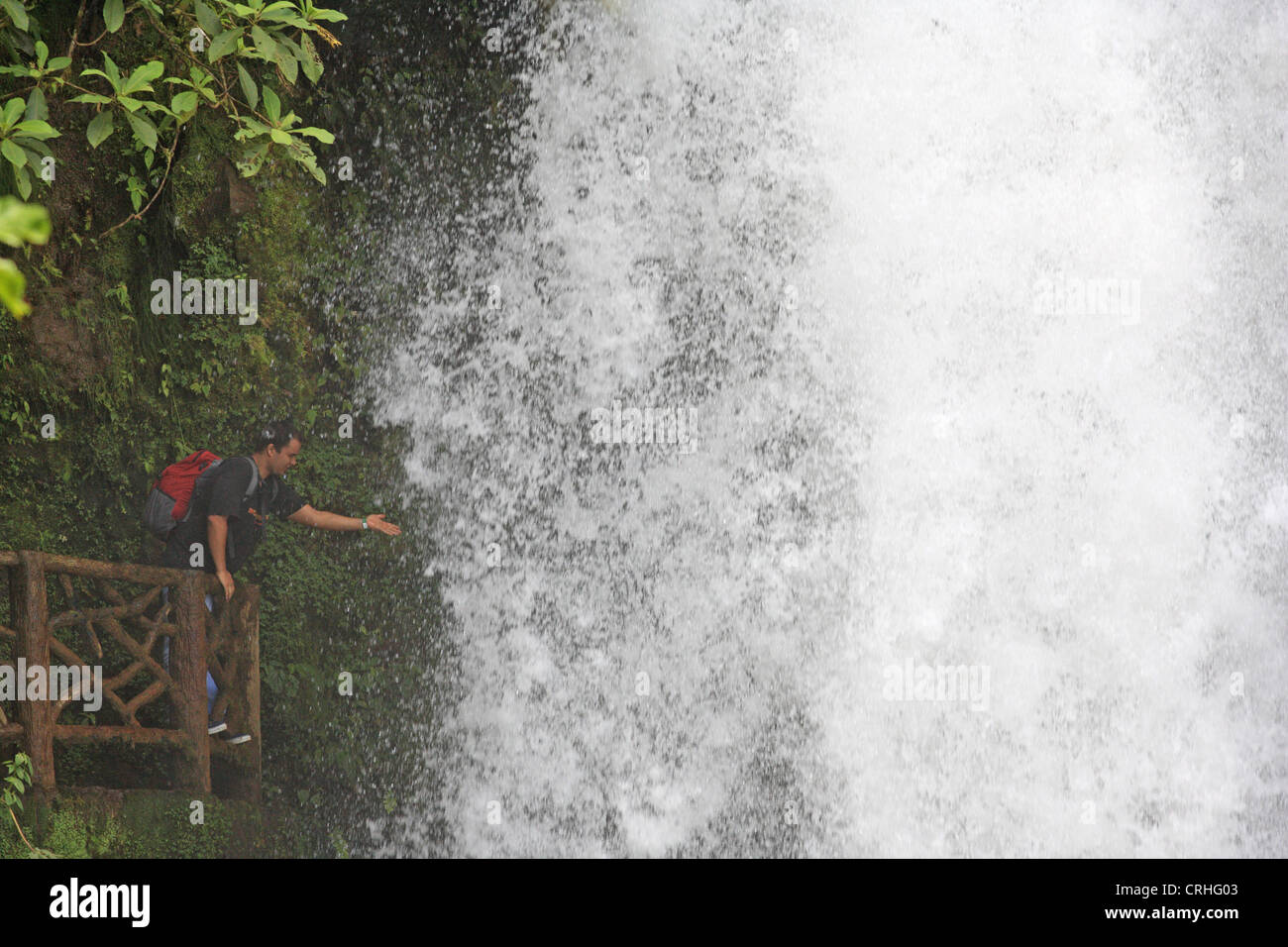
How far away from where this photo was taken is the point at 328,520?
171 inches

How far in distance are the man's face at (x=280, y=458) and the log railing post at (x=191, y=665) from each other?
1.85 feet

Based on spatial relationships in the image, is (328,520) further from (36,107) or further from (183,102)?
(36,107)

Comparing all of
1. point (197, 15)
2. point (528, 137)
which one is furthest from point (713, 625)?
point (197, 15)

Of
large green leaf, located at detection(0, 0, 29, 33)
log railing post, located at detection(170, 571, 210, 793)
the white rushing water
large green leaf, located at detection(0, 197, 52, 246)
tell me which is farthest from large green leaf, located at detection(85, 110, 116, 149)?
large green leaf, located at detection(0, 197, 52, 246)

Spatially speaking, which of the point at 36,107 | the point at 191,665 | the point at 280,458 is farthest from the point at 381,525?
the point at 36,107

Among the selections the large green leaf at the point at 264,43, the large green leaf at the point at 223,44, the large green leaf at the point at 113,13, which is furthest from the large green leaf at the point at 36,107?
the large green leaf at the point at 264,43

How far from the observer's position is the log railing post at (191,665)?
13.2 feet

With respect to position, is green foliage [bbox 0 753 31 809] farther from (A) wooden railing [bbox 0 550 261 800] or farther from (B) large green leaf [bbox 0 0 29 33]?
(B) large green leaf [bbox 0 0 29 33]

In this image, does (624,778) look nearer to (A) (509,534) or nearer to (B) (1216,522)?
(A) (509,534)

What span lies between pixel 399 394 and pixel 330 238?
31.0 inches

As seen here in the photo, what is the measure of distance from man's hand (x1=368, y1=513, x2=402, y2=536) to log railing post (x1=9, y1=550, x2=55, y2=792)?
129cm

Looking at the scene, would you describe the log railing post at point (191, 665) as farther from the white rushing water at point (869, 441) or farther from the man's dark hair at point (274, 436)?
the white rushing water at point (869, 441)

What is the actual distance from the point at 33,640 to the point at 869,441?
3584 millimetres

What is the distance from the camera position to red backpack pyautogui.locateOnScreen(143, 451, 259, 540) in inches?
164
